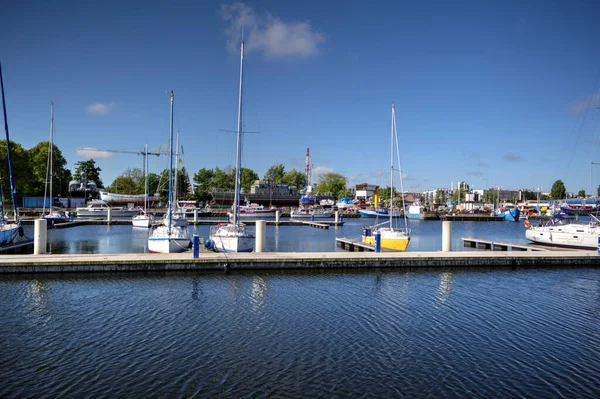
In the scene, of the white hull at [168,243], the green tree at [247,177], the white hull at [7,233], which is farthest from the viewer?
the green tree at [247,177]

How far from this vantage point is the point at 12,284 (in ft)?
69.5

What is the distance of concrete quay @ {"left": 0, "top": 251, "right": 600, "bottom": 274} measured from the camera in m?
23.6

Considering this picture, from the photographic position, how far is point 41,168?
100125mm

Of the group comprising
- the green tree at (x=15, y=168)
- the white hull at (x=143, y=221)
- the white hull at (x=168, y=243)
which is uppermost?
the green tree at (x=15, y=168)

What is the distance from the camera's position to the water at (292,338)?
10.8 metres

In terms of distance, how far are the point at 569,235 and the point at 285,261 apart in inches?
1124

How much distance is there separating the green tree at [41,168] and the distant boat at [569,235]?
315ft

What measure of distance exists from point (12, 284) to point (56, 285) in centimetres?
211

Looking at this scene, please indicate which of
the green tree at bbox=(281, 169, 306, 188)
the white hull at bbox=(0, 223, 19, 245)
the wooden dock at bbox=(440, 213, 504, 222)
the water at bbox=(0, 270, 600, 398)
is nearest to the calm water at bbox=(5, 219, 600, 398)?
the water at bbox=(0, 270, 600, 398)

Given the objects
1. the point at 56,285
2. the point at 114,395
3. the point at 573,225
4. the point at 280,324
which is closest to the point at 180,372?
the point at 114,395

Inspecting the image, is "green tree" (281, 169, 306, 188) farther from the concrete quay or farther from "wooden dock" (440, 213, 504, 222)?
the concrete quay

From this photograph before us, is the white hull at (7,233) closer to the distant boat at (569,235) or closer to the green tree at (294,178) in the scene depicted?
the distant boat at (569,235)

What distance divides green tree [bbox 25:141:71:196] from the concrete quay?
84.6 m

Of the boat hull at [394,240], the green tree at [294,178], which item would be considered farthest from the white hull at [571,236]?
the green tree at [294,178]
